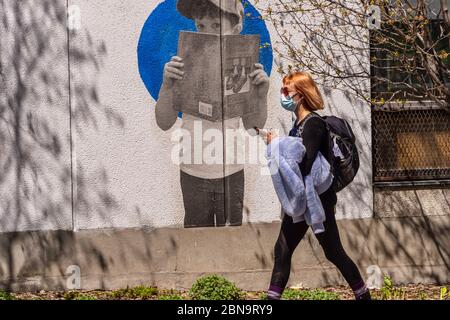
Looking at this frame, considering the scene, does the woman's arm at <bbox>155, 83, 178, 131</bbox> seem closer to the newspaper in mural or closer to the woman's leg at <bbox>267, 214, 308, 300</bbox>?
the newspaper in mural

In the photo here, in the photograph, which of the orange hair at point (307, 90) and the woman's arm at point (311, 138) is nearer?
the woman's arm at point (311, 138)

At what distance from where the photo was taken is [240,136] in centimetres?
926

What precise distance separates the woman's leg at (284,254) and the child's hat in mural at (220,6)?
2634mm

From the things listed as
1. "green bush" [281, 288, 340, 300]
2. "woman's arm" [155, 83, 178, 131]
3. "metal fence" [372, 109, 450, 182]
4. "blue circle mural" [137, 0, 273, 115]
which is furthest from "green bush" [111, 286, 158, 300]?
"metal fence" [372, 109, 450, 182]

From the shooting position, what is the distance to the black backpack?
7.57 meters

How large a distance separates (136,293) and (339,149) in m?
2.66

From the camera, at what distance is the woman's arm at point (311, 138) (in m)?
7.44

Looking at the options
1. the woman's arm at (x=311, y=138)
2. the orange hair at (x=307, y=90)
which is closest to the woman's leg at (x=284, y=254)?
the woman's arm at (x=311, y=138)

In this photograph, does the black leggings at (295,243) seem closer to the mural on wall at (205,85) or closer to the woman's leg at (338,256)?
the woman's leg at (338,256)

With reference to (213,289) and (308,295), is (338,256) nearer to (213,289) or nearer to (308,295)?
(308,295)

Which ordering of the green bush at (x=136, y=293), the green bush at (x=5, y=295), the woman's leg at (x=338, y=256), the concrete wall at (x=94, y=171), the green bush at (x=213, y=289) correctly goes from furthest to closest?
the concrete wall at (x=94, y=171)
the green bush at (x=136, y=293)
the green bush at (x=5, y=295)
the green bush at (x=213, y=289)
the woman's leg at (x=338, y=256)

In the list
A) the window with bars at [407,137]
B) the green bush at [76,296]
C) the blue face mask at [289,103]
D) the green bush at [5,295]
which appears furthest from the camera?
the window with bars at [407,137]

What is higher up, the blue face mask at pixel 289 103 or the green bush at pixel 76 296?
the blue face mask at pixel 289 103

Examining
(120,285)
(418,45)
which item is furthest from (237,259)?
(418,45)
